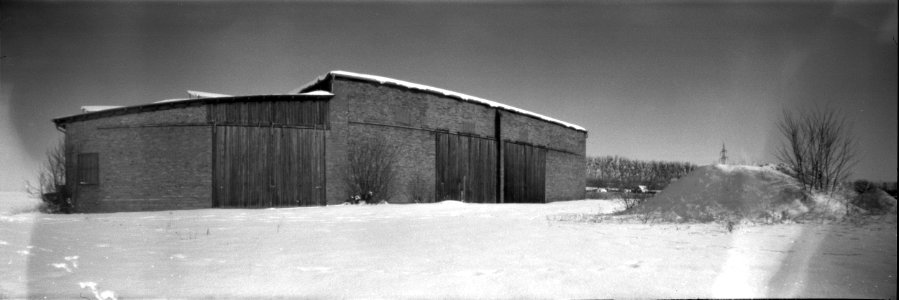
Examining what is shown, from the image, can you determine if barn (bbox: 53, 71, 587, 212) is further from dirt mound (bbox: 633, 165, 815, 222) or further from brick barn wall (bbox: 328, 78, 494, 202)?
dirt mound (bbox: 633, 165, 815, 222)

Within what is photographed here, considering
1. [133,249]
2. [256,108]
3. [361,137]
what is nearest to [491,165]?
[361,137]

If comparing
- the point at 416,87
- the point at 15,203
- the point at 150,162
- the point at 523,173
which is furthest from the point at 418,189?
the point at 15,203

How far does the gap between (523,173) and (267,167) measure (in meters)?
12.3

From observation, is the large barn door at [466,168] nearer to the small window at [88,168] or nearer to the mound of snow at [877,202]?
the small window at [88,168]

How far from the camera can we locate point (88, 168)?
12867mm

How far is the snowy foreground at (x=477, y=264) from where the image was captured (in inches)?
127

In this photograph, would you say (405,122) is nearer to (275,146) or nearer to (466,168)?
(466,168)

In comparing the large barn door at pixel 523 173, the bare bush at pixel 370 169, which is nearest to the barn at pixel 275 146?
the bare bush at pixel 370 169

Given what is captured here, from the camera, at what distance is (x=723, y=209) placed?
24.5ft

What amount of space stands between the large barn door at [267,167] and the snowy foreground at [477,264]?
7992 mm

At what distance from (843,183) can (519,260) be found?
487 cm

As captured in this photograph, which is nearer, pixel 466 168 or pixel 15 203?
pixel 15 203

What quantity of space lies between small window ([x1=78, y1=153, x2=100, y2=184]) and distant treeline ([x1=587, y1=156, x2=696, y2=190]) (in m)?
15.4

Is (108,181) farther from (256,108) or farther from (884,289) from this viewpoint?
(884,289)
